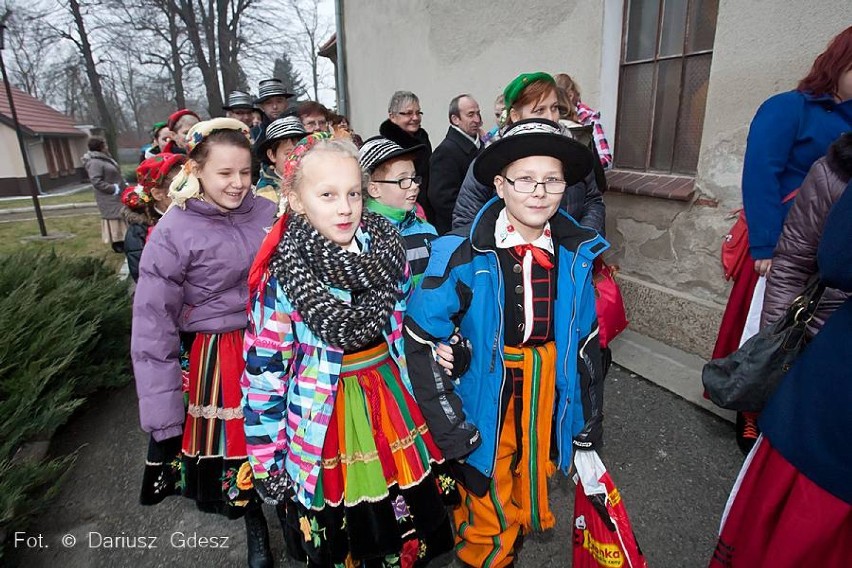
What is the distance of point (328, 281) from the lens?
1702 millimetres

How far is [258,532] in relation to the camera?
2.32m

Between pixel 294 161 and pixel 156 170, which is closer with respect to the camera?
pixel 294 161

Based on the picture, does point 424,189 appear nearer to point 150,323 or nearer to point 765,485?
point 150,323

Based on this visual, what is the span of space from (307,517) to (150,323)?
3.06 feet

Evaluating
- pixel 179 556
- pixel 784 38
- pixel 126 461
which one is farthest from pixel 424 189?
pixel 179 556

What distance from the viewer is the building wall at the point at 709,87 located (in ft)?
10.6

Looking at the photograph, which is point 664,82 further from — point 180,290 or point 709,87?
point 180,290

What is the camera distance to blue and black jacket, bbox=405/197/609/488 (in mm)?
1803

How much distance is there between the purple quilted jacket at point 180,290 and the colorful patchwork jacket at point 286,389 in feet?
1.36

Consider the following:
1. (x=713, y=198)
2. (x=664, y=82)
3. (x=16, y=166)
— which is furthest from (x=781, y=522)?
(x=16, y=166)

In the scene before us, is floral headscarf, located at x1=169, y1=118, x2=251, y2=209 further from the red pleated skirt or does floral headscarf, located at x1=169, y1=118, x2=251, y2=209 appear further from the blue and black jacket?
the red pleated skirt

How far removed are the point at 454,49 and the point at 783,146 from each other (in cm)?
509

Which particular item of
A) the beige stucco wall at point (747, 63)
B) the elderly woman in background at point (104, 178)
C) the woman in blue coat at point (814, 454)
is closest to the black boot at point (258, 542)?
the woman in blue coat at point (814, 454)

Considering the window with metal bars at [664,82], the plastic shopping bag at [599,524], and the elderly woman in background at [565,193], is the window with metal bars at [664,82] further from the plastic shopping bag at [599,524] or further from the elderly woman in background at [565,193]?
the plastic shopping bag at [599,524]
